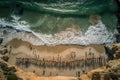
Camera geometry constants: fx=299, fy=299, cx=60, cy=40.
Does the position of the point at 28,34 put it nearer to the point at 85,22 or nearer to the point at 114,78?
the point at 85,22

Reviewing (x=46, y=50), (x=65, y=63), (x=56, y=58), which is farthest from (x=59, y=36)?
(x=65, y=63)

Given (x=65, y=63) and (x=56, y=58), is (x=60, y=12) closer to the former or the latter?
(x=56, y=58)

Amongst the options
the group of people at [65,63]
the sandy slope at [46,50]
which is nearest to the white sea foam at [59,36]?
the sandy slope at [46,50]

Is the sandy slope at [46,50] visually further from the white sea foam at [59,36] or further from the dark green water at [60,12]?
the dark green water at [60,12]

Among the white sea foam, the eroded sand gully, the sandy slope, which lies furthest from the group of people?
the white sea foam

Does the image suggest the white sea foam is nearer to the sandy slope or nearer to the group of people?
the sandy slope
